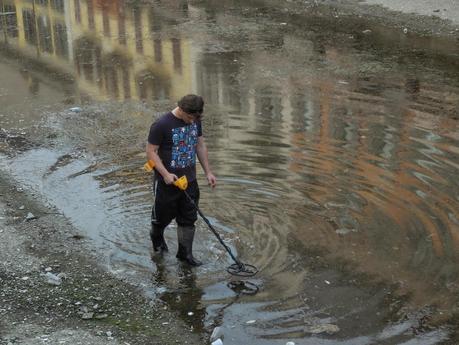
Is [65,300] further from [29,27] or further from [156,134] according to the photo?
[29,27]

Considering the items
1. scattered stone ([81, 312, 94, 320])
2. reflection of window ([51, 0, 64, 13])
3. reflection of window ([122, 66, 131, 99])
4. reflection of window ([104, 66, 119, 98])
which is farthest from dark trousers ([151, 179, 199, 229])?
reflection of window ([51, 0, 64, 13])

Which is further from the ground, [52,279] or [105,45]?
[105,45]

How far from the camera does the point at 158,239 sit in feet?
26.9

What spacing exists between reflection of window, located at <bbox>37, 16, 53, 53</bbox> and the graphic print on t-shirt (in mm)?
14988

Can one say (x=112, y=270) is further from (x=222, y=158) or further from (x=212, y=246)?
(x=222, y=158)

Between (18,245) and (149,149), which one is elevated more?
(149,149)

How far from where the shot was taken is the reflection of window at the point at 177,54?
18.1 meters

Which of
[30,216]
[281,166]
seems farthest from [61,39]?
[30,216]

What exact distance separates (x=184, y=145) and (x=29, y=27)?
67.8 feet

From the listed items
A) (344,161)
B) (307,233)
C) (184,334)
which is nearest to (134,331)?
(184,334)

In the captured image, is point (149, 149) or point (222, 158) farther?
point (222, 158)

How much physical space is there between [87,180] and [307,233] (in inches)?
141

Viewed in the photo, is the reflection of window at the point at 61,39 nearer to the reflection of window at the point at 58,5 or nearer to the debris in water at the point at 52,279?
the reflection of window at the point at 58,5

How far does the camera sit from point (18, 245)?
8.48m
